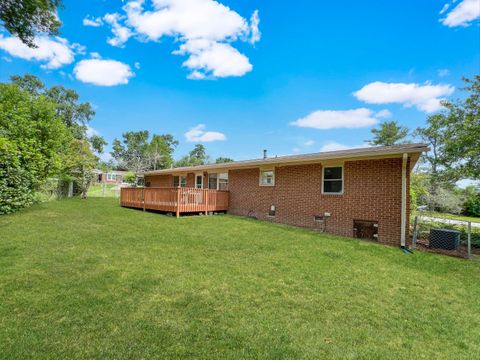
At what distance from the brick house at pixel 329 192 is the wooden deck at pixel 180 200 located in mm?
49

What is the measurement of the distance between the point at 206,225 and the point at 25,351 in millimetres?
7073

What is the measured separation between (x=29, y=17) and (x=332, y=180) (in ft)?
33.9

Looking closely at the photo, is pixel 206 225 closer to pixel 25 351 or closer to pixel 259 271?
pixel 259 271

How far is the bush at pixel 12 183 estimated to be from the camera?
10.1 m

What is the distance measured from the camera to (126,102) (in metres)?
23.8

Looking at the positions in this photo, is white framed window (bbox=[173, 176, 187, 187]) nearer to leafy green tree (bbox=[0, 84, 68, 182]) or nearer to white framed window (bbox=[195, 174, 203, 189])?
white framed window (bbox=[195, 174, 203, 189])

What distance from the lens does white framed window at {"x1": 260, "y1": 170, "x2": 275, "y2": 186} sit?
11.5 meters

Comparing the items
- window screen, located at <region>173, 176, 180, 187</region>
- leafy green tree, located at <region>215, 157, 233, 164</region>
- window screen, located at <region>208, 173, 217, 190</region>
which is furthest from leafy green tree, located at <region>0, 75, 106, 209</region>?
leafy green tree, located at <region>215, 157, 233, 164</region>

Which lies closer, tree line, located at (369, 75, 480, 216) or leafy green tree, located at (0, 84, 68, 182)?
tree line, located at (369, 75, 480, 216)

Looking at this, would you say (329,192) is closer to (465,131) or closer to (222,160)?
(465,131)

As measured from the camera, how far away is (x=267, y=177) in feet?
38.9

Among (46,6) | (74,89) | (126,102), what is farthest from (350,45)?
(74,89)

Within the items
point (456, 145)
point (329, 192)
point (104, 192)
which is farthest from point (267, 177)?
point (104, 192)

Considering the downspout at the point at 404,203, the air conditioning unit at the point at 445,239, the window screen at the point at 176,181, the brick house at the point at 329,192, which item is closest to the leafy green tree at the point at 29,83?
the window screen at the point at 176,181
